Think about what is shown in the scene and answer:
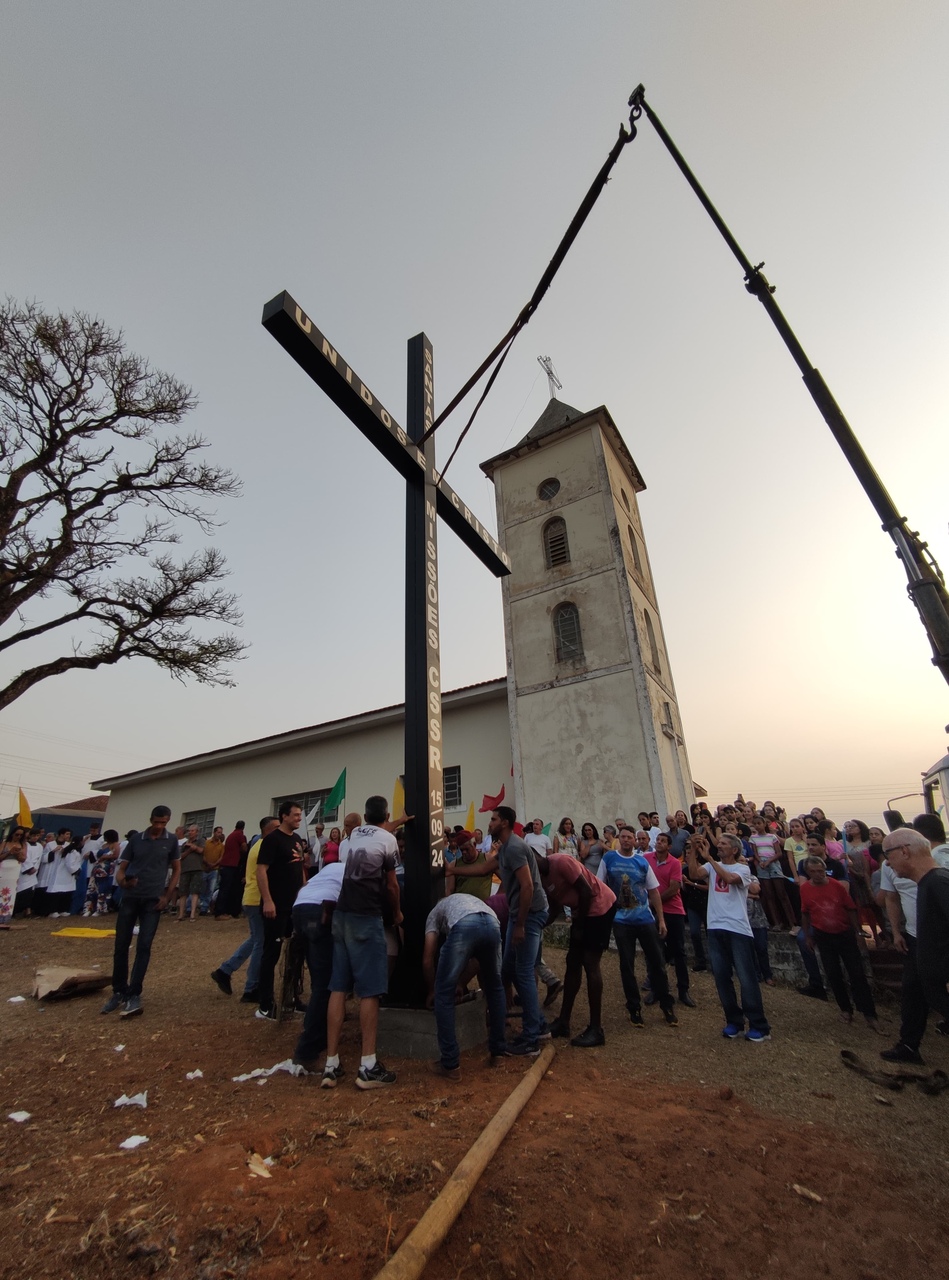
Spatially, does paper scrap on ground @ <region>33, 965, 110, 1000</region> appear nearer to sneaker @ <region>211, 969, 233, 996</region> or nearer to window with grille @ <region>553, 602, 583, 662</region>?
sneaker @ <region>211, 969, 233, 996</region>

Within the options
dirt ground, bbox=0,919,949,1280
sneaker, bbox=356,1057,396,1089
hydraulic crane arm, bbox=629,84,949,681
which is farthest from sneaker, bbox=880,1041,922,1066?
sneaker, bbox=356,1057,396,1089

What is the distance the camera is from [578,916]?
5.47m

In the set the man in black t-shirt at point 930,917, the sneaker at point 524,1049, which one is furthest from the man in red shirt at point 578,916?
the man in black t-shirt at point 930,917

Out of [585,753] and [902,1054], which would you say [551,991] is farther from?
[585,753]

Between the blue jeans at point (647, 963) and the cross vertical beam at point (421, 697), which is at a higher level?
the cross vertical beam at point (421, 697)

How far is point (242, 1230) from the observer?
90.0 inches

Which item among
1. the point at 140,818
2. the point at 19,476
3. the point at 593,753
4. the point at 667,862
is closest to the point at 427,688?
the point at 667,862

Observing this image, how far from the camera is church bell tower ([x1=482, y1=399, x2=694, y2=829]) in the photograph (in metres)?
14.8

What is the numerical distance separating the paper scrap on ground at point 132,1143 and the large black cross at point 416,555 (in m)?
2.02

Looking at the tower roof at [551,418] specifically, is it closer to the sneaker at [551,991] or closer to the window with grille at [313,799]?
the window with grille at [313,799]

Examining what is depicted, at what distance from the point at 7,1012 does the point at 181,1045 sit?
2.33 m

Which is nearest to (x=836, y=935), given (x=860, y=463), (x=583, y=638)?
(x=860, y=463)

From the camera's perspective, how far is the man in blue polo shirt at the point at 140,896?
583 cm

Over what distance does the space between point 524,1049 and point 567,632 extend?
13.3 meters
